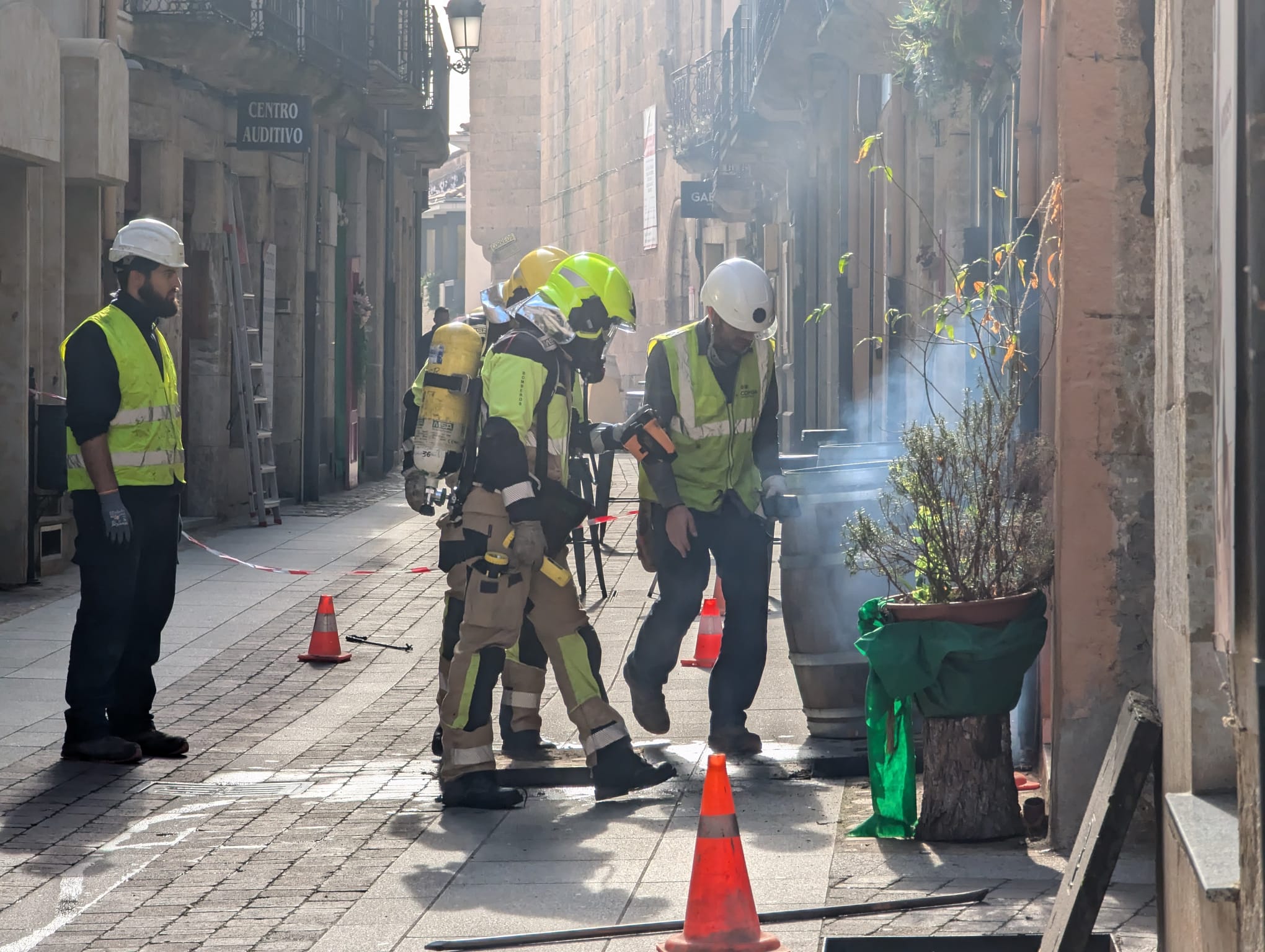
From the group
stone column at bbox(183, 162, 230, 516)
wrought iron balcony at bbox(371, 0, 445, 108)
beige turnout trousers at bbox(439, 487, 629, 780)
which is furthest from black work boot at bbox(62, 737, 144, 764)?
wrought iron balcony at bbox(371, 0, 445, 108)

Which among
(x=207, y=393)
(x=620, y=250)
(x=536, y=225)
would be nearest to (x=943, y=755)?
(x=207, y=393)

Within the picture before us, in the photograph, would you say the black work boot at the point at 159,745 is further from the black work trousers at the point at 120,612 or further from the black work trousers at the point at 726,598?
the black work trousers at the point at 726,598

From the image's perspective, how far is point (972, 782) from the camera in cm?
575

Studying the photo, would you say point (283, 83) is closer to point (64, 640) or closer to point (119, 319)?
point (64, 640)

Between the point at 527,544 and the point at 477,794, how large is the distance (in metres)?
0.82

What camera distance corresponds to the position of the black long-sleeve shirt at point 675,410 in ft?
24.2

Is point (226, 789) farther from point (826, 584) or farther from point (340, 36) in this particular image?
point (340, 36)

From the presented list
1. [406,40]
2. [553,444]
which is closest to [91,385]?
[553,444]

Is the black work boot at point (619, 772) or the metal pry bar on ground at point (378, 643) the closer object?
the black work boot at point (619, 772)

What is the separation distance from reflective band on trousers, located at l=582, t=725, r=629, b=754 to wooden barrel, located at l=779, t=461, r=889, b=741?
0.82 metres

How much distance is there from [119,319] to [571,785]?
2409mm

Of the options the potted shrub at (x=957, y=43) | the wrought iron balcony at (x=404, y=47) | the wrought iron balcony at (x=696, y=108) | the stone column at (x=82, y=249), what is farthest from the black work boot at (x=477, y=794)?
the wrought iron balcony at (x=696, y=108)

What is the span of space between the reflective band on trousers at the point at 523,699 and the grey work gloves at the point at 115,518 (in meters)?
1.50

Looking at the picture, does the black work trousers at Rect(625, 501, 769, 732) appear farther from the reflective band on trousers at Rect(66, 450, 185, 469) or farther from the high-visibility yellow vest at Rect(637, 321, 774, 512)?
the reflective band on trousers at Rect(66, 450, 185, 469)
